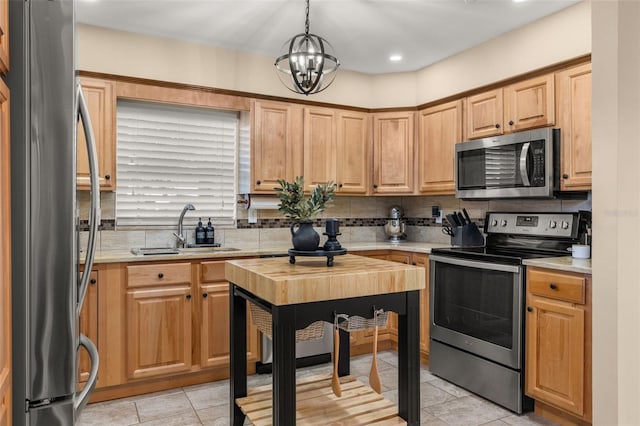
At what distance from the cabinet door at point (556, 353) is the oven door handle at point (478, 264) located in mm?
186

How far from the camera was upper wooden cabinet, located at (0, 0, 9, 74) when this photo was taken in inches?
38.8

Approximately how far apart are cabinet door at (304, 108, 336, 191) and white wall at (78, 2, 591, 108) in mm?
175

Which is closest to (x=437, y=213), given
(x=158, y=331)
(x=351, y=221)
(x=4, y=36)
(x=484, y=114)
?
(x=351, y=221)

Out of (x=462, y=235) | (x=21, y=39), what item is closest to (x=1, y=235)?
(x=21, y=39)

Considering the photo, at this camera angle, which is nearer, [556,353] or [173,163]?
[556,353]

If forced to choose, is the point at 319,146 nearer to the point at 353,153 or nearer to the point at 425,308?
the point at 353,153

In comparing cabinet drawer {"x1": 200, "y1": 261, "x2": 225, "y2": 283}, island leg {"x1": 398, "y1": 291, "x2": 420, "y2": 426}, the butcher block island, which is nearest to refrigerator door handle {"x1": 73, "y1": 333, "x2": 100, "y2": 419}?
the butcher block island

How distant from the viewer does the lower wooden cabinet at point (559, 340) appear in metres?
2.42

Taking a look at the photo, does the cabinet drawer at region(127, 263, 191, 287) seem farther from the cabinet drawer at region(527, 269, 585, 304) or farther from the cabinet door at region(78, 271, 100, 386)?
the cabinet drawer at region(527, 269, 585, 304)

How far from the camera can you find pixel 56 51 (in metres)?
1.13

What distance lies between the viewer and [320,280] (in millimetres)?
1912

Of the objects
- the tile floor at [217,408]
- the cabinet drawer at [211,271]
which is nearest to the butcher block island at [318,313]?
the tile floor at [217,408]

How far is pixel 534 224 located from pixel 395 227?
1.35m

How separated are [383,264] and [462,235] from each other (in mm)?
1503
